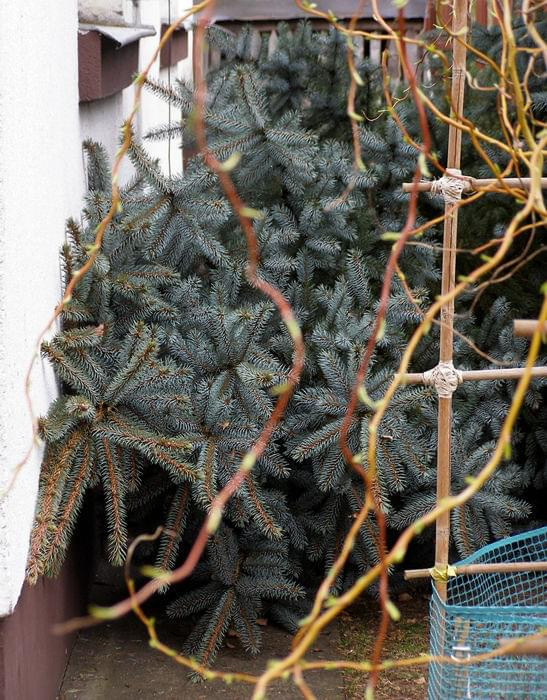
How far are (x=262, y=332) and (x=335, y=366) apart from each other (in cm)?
33

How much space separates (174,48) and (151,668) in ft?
14.2

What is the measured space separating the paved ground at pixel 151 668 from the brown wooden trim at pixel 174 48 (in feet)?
12.0

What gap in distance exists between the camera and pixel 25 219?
231 centimetres

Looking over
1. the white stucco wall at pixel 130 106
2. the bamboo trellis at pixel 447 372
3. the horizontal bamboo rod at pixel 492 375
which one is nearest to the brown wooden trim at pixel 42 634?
the bamboo trellis at pixel 447 372

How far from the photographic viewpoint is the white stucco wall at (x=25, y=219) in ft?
6.88

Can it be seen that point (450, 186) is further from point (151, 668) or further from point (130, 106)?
point (130, 106)

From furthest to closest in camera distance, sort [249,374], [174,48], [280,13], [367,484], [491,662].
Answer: [280,13] < [174,48] < [249,374] < [491,662] < [367,484]

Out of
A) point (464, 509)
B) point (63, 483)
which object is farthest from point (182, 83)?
point (464, 509)

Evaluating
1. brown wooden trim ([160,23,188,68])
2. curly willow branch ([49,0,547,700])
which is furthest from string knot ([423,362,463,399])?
brown wooden trim ([160,23,188,68])

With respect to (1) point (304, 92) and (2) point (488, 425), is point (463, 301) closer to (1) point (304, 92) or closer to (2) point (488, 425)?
(2) point (488, 425)

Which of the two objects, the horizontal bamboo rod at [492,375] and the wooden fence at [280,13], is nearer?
Result: the horizontal bamboo rod at [492,375]

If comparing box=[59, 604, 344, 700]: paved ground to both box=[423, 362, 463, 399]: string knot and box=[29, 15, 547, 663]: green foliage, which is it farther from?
box=[423, 362, 463, 399]: string knot

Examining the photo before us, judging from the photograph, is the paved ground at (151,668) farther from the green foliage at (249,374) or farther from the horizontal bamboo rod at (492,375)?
the horizontal bamboo rod at (492,375)

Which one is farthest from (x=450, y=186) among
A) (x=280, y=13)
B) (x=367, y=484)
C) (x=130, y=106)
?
(x=280, y=13)
